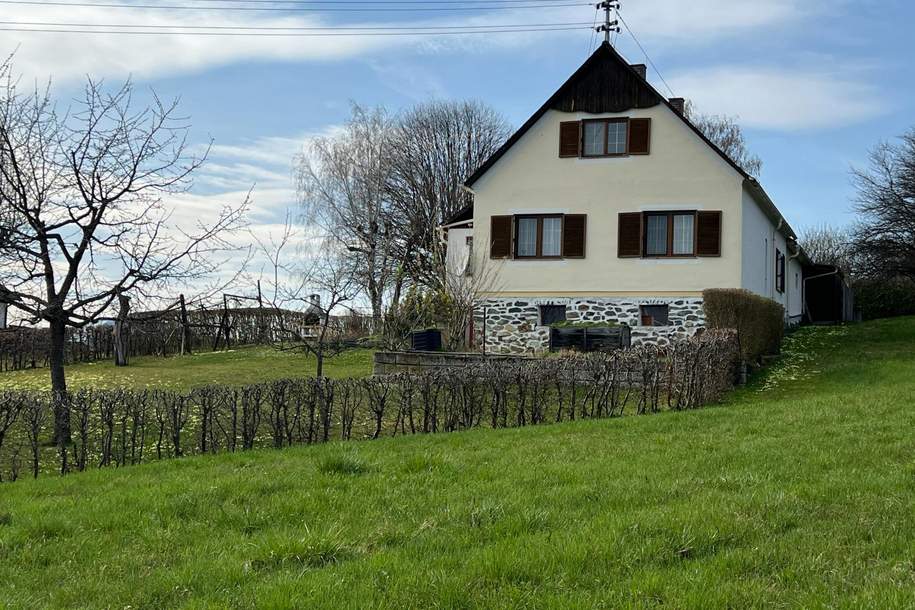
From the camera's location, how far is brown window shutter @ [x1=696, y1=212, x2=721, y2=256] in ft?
68.2

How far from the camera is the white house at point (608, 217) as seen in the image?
2098 cm

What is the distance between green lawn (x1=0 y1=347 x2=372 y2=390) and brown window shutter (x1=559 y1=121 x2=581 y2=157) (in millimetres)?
7586

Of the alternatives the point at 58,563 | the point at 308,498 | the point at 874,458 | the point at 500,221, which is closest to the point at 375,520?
the point at 308,498

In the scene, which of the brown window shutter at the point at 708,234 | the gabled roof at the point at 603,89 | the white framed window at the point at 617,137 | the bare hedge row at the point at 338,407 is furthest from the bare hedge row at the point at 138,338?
the bare hedge row at the point at 338,407

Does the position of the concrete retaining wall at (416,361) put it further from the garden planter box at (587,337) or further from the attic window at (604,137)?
the attic window at (604,137)

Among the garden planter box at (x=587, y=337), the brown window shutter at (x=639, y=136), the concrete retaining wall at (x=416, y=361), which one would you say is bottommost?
the concrete retaining wall at (x=416, y=361)

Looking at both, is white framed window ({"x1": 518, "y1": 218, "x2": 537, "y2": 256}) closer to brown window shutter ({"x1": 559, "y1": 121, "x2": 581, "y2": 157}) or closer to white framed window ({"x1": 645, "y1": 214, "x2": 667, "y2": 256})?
brown window shutter ({"x1": 559, "y1": 121, "x2": 581, "y2": 157})

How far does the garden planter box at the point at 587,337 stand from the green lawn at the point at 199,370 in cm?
483

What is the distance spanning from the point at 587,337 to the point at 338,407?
842 cm

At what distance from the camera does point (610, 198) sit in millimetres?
A: 21750

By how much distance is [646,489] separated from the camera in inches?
247

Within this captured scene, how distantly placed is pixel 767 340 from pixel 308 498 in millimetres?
15528

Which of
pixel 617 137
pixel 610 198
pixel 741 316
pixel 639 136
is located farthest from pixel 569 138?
pixel 741 316

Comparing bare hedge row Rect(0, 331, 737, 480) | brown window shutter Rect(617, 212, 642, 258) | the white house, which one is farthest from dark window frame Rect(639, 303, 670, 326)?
bare hedge row Rect(0, 331, 737, 480)
